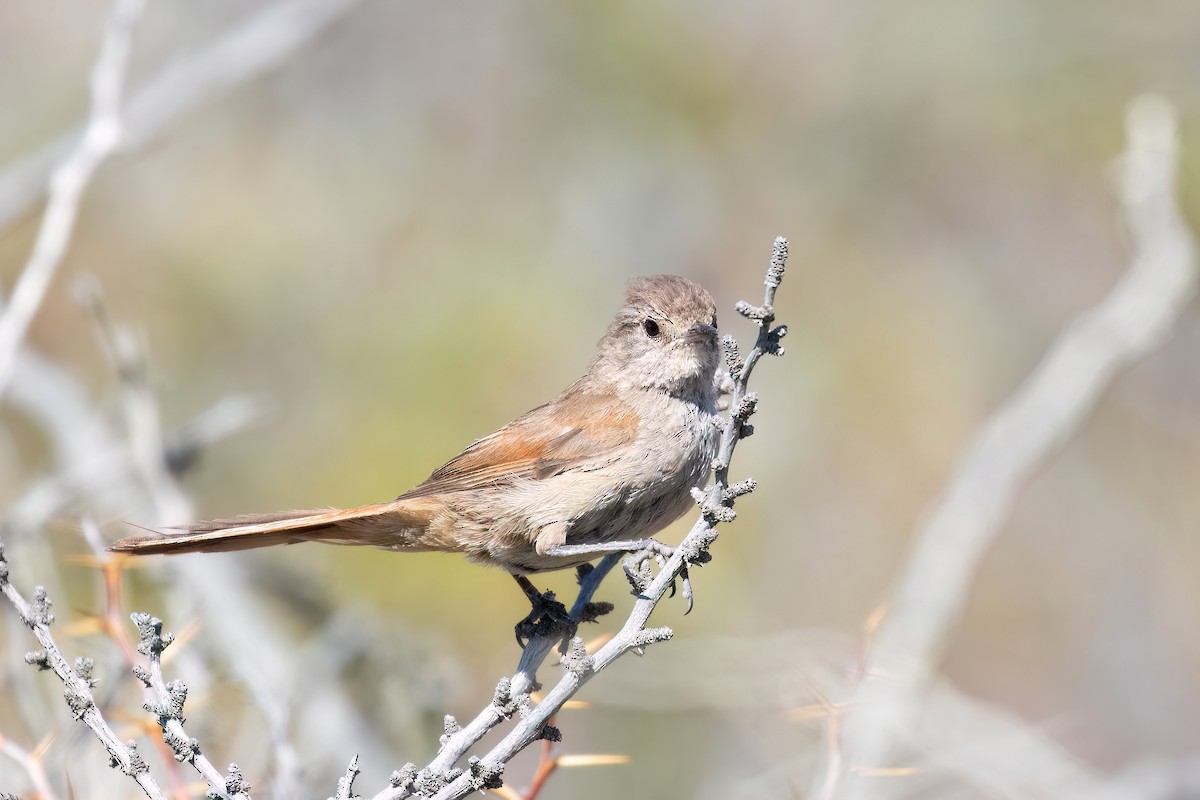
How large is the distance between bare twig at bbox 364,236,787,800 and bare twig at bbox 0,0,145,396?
1.98 meters

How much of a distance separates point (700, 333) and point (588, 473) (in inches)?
25.1

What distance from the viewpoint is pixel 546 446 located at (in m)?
4.36

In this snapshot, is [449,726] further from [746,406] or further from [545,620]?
[545,620]

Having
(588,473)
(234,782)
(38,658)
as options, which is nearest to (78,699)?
(38,658)

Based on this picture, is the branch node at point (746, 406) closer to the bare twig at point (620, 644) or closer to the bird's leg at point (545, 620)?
the bare twig at point (620, 644)

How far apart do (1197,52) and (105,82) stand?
7017mm

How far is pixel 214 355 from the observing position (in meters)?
8.33

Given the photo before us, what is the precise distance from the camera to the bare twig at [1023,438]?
391cm

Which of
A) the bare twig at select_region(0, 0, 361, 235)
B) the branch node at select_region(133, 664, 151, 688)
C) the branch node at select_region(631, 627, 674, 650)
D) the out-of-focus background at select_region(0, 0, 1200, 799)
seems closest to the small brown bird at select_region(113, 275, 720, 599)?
the branch node at select_region(631, 627, 674, 650)

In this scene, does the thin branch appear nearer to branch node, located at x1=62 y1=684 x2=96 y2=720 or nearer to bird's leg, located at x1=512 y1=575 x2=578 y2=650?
branch node, located at x1=62 y1=684 x2=96 y2=720

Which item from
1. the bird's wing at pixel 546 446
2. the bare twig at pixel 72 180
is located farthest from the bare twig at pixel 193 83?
the bird's wing at pixel 546 446

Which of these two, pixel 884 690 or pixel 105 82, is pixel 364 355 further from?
pixel 884 690

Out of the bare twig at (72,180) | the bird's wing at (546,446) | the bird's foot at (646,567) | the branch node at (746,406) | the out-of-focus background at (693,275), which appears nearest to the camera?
the branch node at (746,406)

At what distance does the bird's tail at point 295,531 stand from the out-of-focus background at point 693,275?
198cm
